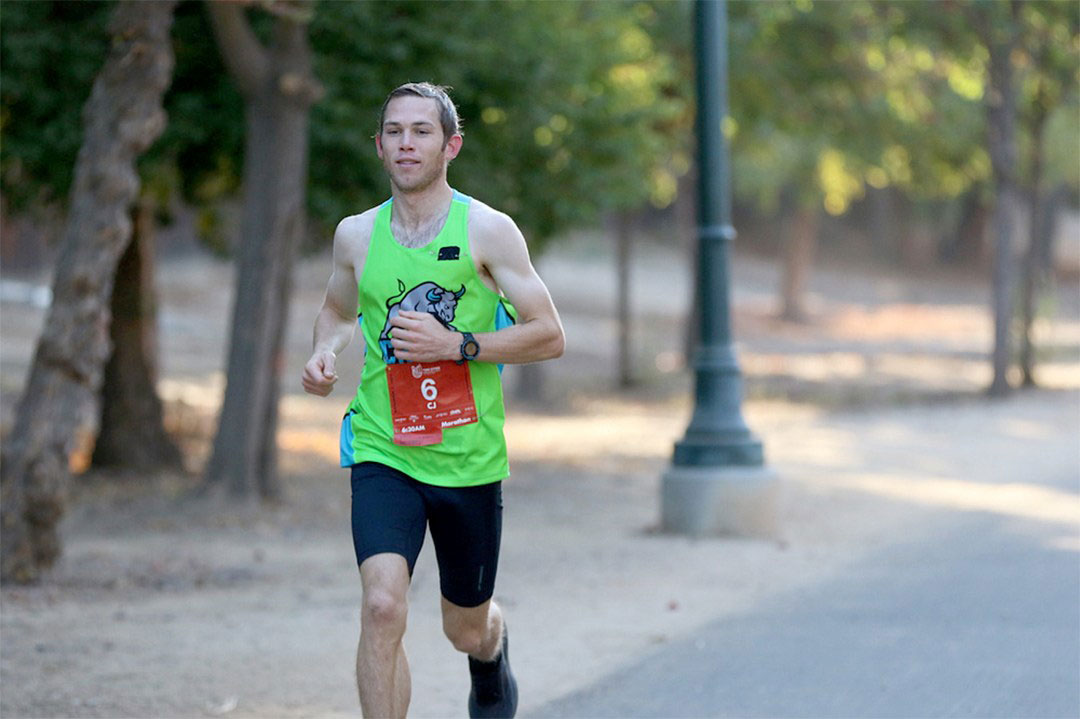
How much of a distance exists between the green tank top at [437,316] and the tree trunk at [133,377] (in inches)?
438

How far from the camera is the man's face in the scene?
16.1 ft

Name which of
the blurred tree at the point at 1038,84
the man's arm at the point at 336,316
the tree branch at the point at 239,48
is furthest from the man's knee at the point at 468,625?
the blurred tree at the point at 1038,84

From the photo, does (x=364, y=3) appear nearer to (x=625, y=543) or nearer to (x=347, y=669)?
(x=625, y=543)

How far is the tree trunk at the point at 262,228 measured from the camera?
12.4m

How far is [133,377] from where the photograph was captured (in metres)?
15.9

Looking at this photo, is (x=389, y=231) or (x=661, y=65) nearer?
(x=389, y=231)

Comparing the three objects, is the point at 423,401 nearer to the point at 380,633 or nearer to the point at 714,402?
the point at 380,633

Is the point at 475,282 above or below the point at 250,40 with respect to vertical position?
below

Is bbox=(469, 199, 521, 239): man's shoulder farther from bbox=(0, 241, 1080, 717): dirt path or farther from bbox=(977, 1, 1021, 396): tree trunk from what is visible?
bbox=(977, 1, 1021, 396): tree trunk

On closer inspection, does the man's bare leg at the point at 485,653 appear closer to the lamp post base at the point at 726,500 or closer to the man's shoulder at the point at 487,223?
the man's shoulder at the point at 487,223

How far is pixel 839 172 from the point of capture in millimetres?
33625

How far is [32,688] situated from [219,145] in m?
8.16

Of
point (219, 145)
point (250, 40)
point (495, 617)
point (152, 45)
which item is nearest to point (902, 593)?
point (495, 617)

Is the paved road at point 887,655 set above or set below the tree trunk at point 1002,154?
below
